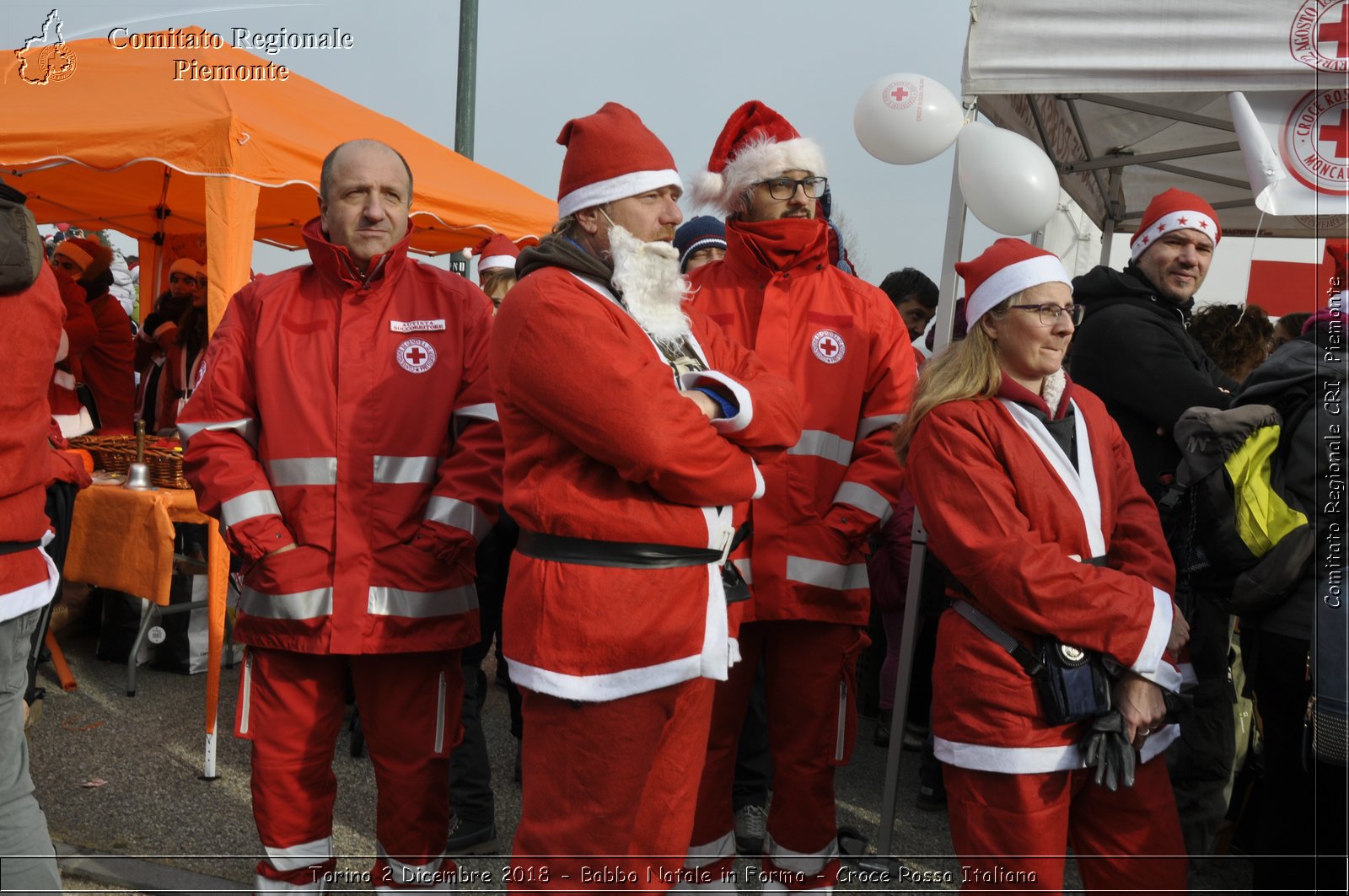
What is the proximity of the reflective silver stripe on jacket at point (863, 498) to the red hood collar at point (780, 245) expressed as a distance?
691mm

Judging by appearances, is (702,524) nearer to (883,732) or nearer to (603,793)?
(603,793)

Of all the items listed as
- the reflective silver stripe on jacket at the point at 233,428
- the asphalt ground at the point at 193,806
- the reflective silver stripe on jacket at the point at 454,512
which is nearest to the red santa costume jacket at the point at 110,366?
the asphalt ground at the point at 193,806

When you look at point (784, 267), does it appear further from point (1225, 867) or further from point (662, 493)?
point (1225, 867)

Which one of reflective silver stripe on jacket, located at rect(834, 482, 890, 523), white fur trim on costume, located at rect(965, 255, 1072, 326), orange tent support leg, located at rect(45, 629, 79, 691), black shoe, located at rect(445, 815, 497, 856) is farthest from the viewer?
orange tent support leg, located at rect(45, 629, 79, 691)

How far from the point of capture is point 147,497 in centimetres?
489

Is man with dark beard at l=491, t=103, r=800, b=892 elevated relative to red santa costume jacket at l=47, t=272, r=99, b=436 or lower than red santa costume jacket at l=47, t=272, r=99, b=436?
lower

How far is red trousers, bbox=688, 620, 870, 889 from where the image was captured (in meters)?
3.05

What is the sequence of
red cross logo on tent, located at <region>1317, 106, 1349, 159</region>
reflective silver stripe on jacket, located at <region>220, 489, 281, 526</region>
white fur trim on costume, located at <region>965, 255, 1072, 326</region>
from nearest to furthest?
white fur trim on costume, located at <region>965, 255, 1072, 326</region> → reflective silver stripe on jacket, located at <region>220, 489, 281, 526</region> → red cross logo on tent, located at <region>1317, 106, 1349, 159</region>

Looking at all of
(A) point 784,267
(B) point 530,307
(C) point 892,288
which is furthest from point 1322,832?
(C) point 892,288

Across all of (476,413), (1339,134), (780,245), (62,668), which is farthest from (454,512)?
(62,668)

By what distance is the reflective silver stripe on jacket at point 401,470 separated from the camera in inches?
113

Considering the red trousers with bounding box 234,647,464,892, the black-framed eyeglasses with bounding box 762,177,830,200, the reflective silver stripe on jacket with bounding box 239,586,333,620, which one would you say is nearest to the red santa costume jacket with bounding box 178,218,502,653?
the reflective silver stripe on jacket with bounding box 239,586,333,620

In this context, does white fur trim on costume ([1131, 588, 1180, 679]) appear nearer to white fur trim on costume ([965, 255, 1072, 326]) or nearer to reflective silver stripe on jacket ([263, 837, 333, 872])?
white fur trim on costume ([965, 255, 1072, 326])

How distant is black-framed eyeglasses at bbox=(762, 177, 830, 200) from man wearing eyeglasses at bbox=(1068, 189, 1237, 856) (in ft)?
3.26
